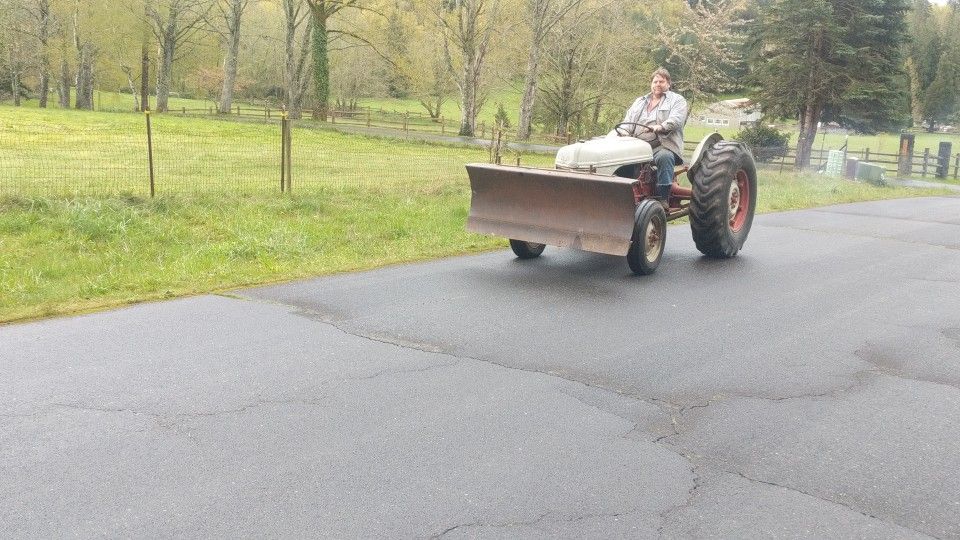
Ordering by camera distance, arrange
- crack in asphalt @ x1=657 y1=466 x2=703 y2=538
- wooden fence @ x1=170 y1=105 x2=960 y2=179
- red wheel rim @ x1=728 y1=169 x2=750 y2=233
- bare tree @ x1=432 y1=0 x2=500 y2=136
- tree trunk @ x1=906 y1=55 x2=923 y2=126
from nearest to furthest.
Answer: crack in asphalt @ x1=657 y1=466 x2=703 y2=538 < red wheel rim @ x1=728 y1=169 x2=750 y2=233 < wooden fence @ x1=170 y1=105 x2=960 y2=179 < bare tree @ x1=432 y1=0 x2=500 y2=136 < tree trunk @ x1=906 y1=55 x2=923 y2=126

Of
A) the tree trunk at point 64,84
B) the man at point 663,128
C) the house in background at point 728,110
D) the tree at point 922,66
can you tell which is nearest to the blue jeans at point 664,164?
the man at point 663,128

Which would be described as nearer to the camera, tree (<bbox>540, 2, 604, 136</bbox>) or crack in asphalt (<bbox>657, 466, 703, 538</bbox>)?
crack in asphalt (<bbox>657, 466, 703, 538</bbox>)

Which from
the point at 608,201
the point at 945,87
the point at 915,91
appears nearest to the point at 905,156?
the point at 945,87

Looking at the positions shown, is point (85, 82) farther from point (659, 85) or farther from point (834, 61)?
point (659, 85)

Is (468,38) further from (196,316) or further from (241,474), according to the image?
(241,474)

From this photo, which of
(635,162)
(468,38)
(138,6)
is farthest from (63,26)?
(635,162)

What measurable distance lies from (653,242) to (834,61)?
33500 millimetres

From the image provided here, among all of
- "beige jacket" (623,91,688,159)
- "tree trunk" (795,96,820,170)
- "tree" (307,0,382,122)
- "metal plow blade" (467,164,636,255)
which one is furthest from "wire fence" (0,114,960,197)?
"tree" (307,0,382,122)

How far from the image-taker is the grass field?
344 inches

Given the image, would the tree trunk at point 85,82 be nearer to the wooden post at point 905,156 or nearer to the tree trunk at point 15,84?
the tree trunk at point 15,84

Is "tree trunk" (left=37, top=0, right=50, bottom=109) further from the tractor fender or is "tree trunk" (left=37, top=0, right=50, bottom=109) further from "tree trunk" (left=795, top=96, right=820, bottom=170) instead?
the tractor fender

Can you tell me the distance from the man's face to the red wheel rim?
5.34 ft

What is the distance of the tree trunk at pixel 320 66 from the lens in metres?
45.3

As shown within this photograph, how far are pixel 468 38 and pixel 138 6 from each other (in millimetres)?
22867
